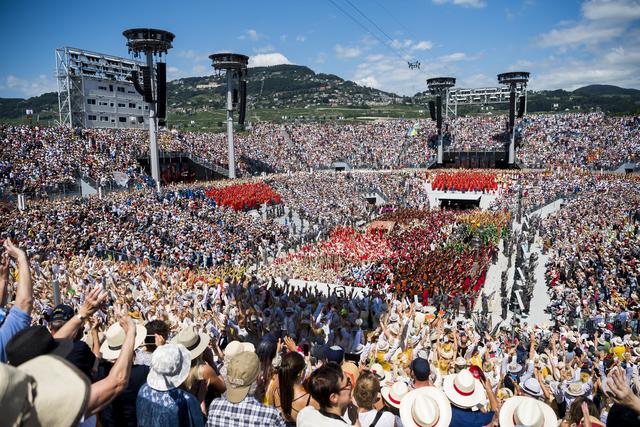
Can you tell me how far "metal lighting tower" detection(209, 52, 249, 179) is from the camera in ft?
127

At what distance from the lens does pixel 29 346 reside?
8.18ft

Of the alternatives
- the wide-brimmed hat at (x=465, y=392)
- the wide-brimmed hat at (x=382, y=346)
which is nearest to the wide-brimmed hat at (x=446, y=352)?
the wide-brimmed hat at (x=382, y=346)

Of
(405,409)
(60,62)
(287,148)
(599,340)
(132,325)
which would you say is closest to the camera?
(132,325)

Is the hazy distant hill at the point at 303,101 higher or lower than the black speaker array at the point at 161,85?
higher

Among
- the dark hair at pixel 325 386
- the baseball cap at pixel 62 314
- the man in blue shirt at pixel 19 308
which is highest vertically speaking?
the man in blue shirt at pixel 19 308

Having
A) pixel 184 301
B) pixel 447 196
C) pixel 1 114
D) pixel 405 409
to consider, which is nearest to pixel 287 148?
pixel 447 196

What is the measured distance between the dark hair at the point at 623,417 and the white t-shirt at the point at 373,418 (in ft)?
4.79

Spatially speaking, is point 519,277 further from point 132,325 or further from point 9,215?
point 9,215

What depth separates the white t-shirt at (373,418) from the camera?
3475 mm

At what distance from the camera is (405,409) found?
3402 mm

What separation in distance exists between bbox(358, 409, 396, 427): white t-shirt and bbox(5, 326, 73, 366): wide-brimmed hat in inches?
84.2

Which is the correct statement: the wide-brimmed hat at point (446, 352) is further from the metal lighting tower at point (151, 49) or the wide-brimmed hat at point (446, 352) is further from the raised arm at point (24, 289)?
the metal lighting tower at point (151, 49)

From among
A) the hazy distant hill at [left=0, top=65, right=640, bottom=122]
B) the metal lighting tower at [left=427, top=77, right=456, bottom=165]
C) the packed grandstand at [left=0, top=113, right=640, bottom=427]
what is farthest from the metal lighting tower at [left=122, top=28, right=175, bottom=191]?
the hazy distant hill at [left=0, top=65, right=640, bottom=122]

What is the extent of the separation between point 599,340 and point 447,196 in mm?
30199
